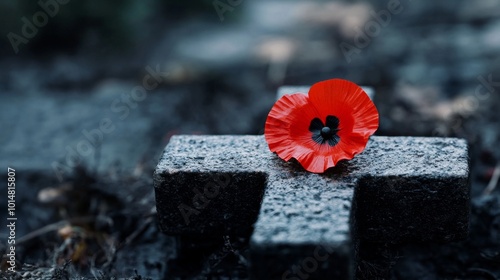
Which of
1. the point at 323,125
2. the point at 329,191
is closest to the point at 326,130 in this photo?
the point at 323,125

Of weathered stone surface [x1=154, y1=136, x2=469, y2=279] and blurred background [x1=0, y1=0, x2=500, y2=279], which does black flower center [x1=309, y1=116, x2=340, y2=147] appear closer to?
weathered stone surface [x1=154, y1=136, x2=469, y2=279]

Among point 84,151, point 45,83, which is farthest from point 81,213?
point 45,83

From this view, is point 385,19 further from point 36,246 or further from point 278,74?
point 36,246

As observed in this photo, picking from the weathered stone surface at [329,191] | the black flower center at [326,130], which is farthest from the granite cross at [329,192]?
the black flower center at [326,130]

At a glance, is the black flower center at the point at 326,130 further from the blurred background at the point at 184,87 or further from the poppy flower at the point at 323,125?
the blurred background at the point at 184,87

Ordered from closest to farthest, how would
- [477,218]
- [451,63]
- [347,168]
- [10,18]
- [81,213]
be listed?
1. [347,168]
2. [477,218]
3. [81,213]
4. [451,63]
5. [10,18]

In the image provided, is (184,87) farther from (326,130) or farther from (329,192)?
(329,192)

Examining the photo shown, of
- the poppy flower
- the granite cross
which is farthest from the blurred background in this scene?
the poppy flower
